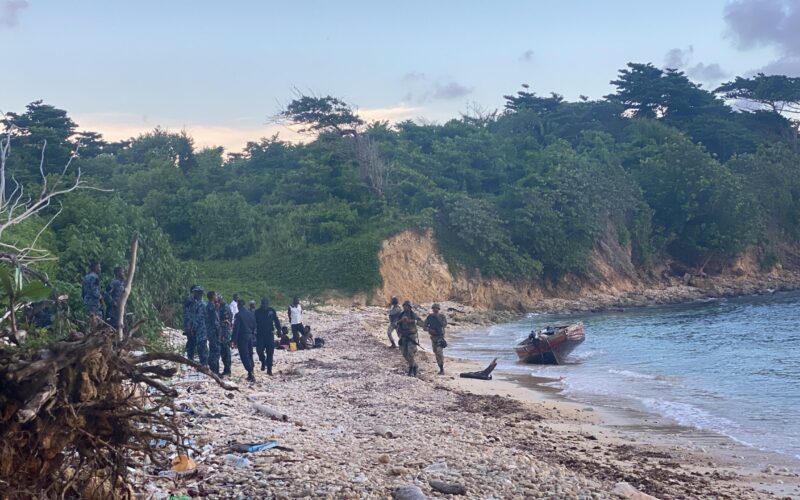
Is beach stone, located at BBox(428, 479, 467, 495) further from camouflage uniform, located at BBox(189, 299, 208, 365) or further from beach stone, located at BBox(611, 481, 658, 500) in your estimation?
camouflage uniform, located at BBox(189, 299, 208, 365)

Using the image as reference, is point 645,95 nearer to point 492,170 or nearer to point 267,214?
point 492,170

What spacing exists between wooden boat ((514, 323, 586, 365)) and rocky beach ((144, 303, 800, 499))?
20.6 feet

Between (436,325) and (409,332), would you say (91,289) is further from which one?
(436,325)

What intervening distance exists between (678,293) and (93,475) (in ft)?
154

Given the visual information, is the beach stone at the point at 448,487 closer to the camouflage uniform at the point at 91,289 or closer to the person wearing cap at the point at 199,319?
the camouflage uniform at the point at 91,289

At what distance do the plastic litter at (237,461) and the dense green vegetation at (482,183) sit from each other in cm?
2764

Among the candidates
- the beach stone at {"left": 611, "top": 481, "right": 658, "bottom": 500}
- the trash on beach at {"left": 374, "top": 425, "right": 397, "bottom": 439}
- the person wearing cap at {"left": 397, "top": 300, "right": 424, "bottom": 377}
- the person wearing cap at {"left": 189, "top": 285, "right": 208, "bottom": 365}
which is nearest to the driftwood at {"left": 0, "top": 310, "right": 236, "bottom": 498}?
the beach stone at {"left": 611, "top": 481, "right": 658, "bottom": 500}

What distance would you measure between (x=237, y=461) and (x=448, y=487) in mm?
1879

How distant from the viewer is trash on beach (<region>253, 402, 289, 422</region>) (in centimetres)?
988

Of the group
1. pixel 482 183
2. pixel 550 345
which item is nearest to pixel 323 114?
pixel 482 183

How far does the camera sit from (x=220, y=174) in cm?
5378

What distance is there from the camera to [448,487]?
6.79 metres

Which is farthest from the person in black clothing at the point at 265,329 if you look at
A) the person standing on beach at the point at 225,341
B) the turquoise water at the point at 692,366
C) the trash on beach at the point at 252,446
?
the trash on beach at the point at 252,446

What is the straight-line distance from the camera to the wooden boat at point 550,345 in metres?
22.2
